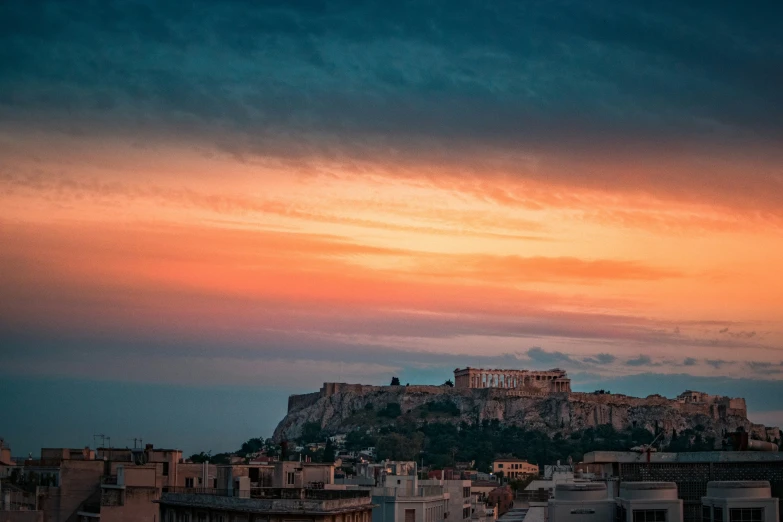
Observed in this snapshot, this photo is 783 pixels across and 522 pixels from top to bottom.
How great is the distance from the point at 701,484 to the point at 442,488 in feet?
149

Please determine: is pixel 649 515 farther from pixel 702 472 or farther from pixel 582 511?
pixel 702 472

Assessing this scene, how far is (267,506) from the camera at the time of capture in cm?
4022

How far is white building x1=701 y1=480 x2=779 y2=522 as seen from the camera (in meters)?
28.8

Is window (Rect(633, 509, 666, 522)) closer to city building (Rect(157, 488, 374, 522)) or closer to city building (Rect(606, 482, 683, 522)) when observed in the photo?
city building (Rect(606, 482, 683, 522))

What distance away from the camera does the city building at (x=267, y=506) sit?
1572 inches

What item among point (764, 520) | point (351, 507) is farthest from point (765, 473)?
point (351, 507)

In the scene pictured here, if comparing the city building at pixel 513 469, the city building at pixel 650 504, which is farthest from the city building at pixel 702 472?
the city building at pixel 513 469

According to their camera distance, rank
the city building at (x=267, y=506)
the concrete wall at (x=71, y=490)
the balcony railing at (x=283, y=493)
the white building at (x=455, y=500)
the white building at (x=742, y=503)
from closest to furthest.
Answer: the white building at (x=742, y=503) → the city building at (x=267, y=506) → the balcony railing at (x=283, y=493) → the concrete wall at (x=71, y=490) → the white building at (x=455, y=500)

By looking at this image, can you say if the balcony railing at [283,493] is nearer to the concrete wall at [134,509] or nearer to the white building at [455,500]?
the concrete wall at [134,509]

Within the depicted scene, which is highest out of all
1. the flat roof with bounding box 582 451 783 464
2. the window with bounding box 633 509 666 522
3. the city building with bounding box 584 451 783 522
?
the flat roof with bounding box 582 451 783 464

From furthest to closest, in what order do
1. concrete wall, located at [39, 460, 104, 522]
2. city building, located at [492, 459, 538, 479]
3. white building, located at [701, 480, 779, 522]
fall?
city building, located at [492, 459, 538, 479]
concrete wall, located at [39, 460, 104, 522]
white building, located at [701, 480, 779, 522]

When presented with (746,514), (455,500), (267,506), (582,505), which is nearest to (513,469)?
(455,500)

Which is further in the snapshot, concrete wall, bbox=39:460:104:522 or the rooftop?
concrete wall, bbox=39:460:104:522

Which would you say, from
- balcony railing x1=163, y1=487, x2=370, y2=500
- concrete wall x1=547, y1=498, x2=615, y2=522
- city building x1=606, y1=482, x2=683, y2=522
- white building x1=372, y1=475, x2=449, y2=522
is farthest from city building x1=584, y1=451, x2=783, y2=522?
white building x1=372, y1=475, x2=449, y2=522
